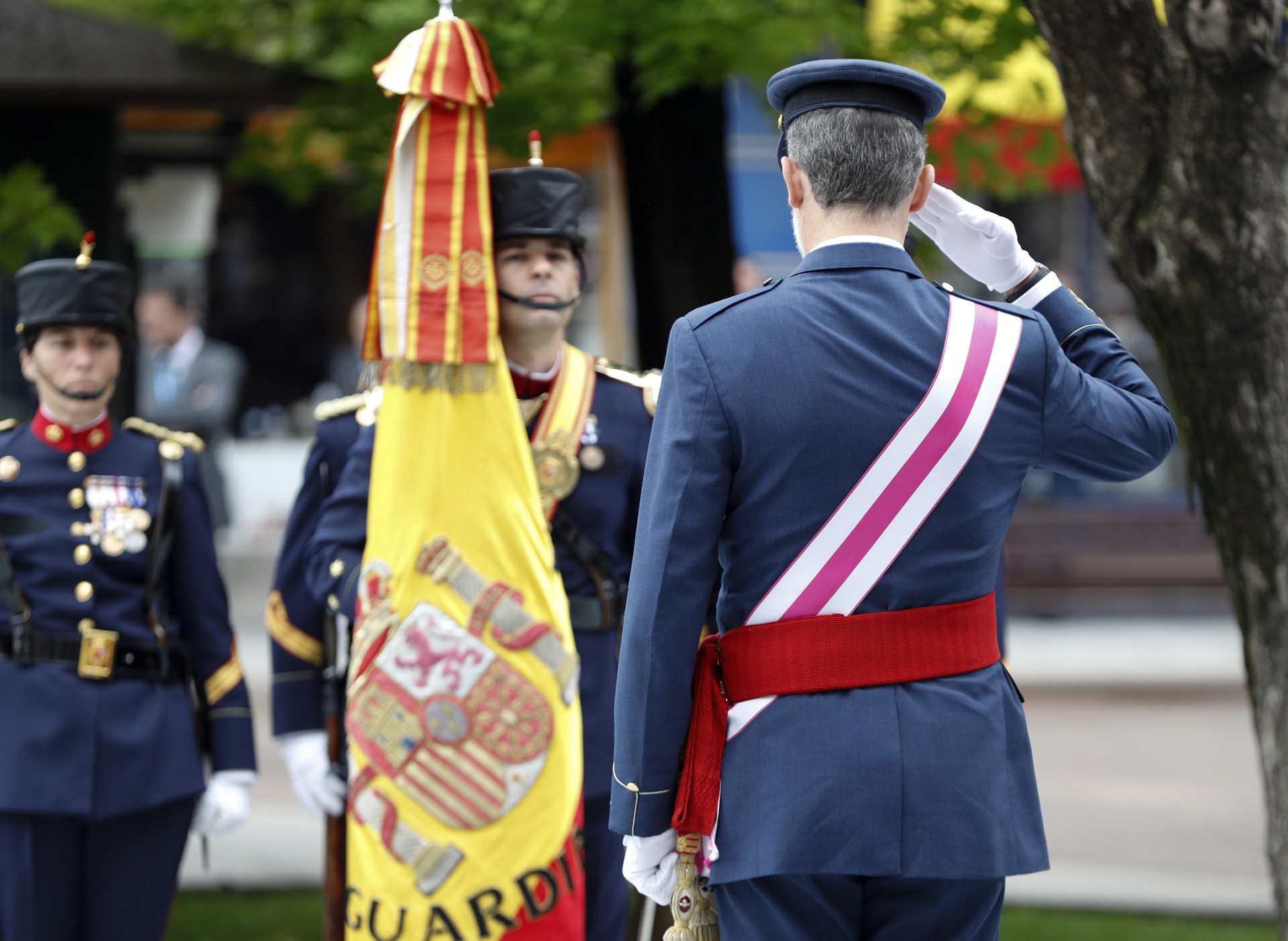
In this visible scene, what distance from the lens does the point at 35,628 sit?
3.95m

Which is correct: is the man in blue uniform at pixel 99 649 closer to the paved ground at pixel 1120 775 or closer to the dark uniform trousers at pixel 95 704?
the dark uniform trousers at pixel 95 704

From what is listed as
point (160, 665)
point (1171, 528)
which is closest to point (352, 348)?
point (1171, 528)

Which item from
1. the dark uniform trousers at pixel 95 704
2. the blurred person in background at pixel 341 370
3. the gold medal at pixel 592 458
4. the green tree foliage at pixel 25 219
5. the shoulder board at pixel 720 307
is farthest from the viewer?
the blurred person in background at pixel 341 370

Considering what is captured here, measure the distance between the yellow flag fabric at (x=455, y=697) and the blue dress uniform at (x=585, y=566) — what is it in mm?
198

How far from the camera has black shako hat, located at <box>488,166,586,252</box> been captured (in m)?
3.95

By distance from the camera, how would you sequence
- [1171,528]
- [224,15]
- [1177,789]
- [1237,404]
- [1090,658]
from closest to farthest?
[1237,404], [224,15], [1177,789], [1090,658], [1171,528]

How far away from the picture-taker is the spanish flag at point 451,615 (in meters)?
3.66

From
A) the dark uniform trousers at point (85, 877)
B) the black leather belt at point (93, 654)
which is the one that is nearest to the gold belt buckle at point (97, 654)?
the black leather belt at point (93, 654)

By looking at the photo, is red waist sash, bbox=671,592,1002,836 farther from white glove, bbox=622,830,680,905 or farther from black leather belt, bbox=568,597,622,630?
black leather belt, bbox=568,597,622,630

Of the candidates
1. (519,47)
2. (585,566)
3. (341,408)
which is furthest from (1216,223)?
(519,47)

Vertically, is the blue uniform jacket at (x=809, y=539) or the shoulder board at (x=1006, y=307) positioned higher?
the shoulder board at (x=1006, y=307)

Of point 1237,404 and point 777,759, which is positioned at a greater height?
point 1237,404

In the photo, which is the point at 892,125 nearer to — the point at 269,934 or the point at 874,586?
the point at 874,586

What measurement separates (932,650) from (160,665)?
232 centimetres
